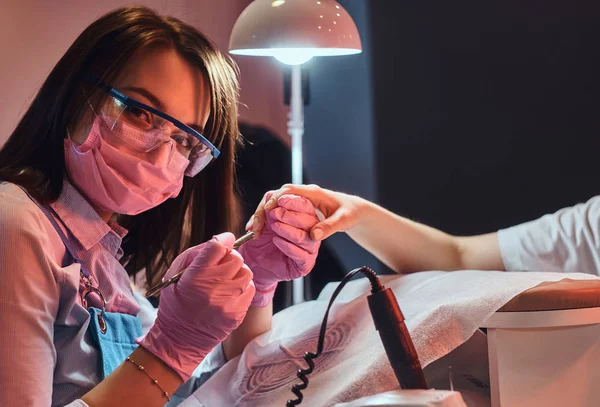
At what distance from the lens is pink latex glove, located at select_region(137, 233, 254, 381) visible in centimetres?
112

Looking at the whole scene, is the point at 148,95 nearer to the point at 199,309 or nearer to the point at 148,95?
the point at 148,95

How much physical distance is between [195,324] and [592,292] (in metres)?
0.58

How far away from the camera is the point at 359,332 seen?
126cm

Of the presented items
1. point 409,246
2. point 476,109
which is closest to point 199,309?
point 409,246

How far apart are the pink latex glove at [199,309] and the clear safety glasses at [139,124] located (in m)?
0.22

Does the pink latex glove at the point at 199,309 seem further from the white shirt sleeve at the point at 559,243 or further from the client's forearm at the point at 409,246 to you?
the white shirt sleeve at the point at 559,243

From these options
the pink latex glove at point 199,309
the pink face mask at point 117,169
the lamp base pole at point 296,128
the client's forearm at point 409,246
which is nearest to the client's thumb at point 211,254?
the pink latex glove at point 199,309

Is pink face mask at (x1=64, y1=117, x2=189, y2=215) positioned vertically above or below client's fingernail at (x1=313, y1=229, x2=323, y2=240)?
above

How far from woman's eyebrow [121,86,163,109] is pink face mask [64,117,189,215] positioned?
0.21ft

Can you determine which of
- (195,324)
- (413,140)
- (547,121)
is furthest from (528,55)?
(195,324)

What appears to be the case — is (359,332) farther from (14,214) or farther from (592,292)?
(14,214)

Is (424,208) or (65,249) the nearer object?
(65,249)

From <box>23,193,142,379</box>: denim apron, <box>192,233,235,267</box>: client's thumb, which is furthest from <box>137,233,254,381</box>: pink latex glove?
<box>23,193,142,379</box>: denim apron

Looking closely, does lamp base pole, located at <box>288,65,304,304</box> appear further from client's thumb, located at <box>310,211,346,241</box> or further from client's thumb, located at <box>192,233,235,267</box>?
client's thumb, located at <box>192,233,235,267</box>
